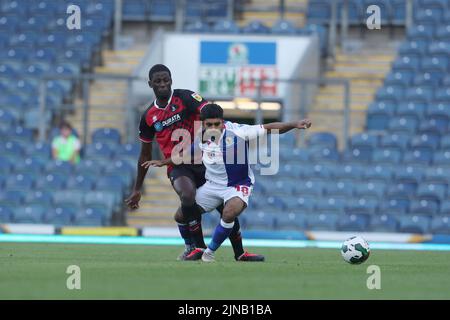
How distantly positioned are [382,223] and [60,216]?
22.3 ft

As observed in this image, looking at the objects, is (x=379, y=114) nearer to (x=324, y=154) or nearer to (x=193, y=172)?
(x=324, y=154)

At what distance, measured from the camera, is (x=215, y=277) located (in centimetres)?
1218

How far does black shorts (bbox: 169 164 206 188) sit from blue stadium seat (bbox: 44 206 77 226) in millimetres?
11841

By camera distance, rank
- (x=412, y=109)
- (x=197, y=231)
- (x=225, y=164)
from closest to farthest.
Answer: (x=225, y=164)
(x=197, y=231)
(x=412, y=109)

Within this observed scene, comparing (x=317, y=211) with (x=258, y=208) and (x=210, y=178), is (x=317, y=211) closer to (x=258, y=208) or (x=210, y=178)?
(x=258, y=208)

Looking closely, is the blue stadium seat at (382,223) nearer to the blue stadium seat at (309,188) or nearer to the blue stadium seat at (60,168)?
the blue stadium seat at (309,188)

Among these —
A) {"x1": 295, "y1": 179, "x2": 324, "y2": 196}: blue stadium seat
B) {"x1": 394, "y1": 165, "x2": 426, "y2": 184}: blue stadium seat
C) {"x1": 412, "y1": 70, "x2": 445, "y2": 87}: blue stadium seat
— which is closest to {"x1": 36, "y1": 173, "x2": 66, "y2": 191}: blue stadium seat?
{"x1": 295, "y1": 179, "x2": 324, "y2": 196}: blue stadium seat

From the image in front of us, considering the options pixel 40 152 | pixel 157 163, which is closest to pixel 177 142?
pixel 157 163

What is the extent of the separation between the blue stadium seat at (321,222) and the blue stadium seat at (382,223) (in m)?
0.77

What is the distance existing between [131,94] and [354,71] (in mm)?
5954

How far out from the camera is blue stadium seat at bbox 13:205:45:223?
26.8 metres

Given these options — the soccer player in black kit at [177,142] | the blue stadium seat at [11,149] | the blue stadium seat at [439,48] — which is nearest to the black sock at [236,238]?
the soccer player in black kit at [177,142]

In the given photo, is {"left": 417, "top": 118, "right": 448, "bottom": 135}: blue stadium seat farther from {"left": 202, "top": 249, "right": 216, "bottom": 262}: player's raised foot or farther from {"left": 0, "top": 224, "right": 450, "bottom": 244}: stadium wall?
{"left": 202, "top": 249, "right": 216, "bottom": 262}: player's raised foot
